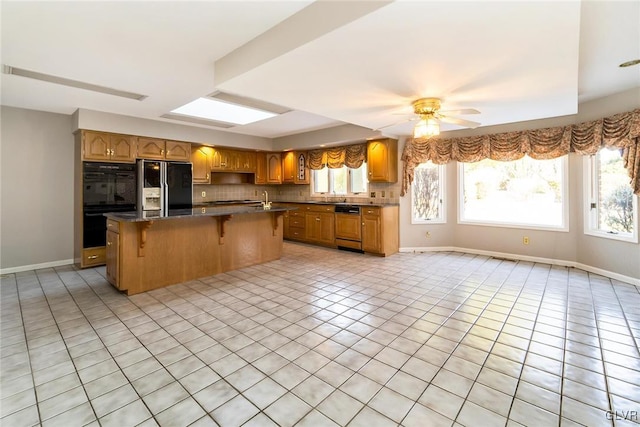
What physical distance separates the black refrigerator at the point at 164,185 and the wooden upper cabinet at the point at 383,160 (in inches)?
144

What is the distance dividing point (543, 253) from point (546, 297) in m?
1.97

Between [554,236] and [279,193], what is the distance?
625 cm

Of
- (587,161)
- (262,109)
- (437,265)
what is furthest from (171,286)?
(587,161)

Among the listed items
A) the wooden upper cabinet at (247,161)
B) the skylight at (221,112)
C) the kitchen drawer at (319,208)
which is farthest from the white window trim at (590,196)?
the wooden upper cabinet at (247,161)

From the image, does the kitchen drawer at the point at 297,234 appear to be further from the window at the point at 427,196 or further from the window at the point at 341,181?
the window at the point at 427,196

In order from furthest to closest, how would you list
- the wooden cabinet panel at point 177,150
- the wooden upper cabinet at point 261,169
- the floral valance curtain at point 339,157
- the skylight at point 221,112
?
1. the wooden upper cabinet at point 261,169
2. the floral valance curtain at point 339,157
3. the wooden cabinet panel at point 177,150
4. the skylight at point 221,112

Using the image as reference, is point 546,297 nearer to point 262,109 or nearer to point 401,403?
point 401,403

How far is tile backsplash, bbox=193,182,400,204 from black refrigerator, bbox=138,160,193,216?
3.26 feet

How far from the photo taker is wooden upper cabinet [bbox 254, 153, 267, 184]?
24.8 feet

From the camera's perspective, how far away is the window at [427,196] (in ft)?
19.5

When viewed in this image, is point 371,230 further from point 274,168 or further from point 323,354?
point 323,354

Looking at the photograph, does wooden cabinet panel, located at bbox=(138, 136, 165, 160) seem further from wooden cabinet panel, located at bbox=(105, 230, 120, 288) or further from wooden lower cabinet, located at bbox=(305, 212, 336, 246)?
wooden lower cabinet, located at bbox=(305, 212, 336, 246)

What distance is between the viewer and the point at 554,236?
4.85 meters

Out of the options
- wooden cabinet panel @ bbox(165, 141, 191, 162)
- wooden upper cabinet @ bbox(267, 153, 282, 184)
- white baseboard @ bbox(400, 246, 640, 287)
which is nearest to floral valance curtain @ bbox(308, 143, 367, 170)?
wooden upper cabinet @ bbox(267, 153, 282, 184)
